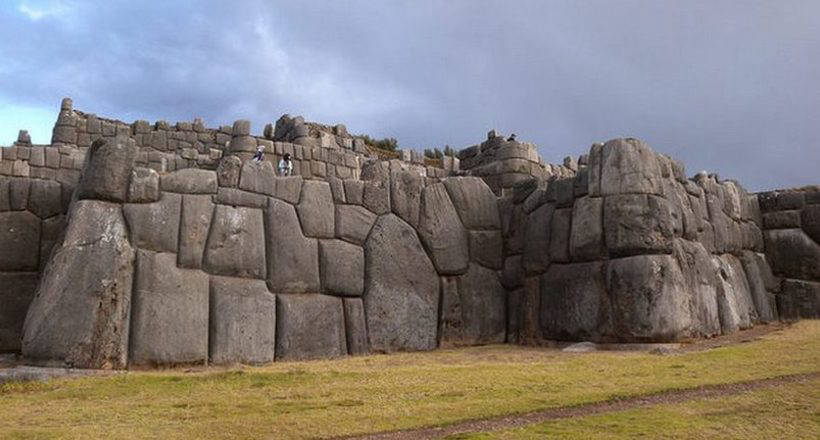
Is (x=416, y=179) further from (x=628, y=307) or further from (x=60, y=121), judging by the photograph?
(x=60, y=121)

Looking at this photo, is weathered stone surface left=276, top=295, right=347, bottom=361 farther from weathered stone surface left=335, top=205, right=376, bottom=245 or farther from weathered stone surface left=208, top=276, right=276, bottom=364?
weathered stone surface left=335, top=205, right=376, bottom=245

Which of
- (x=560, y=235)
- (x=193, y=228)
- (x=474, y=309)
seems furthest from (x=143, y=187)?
(x=560, y=235)

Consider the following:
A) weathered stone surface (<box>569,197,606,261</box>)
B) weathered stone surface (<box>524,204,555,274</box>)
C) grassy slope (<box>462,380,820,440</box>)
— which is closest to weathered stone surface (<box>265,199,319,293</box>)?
weathered stone surface (<box>524,204,555,274</box>)

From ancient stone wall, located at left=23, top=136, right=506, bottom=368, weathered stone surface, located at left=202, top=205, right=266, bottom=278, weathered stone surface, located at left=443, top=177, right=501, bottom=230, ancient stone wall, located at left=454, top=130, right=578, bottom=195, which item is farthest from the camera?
ancient stone wall, located at left=454, top=130, right=578, bottom=195

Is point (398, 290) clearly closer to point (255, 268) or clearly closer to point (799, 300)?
point (255, 268)

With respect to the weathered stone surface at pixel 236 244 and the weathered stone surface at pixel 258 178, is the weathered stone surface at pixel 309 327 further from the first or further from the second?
the weathered stone surface at pixel 258 178

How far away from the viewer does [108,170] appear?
29.5 feet

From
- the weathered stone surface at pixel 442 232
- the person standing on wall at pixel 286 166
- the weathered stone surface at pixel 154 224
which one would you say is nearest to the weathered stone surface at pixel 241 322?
the weathered stone surface at pixel 154 224

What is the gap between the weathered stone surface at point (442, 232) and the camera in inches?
457

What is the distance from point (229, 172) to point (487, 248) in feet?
15.6

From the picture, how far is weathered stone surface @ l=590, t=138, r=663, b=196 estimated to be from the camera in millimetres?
10703

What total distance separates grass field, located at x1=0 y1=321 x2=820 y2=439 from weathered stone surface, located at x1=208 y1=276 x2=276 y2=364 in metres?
0.60

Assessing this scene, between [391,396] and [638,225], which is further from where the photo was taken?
[638,225]

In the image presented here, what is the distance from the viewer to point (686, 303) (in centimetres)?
1037
